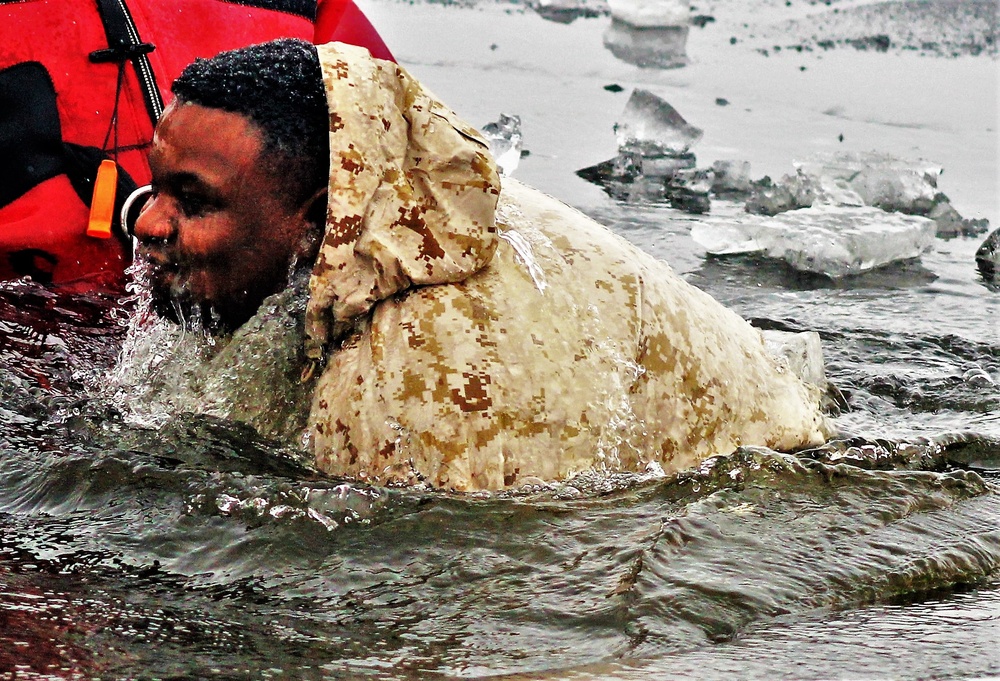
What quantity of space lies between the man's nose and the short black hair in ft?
0.79

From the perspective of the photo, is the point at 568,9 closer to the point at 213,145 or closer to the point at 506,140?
the point at 506,140

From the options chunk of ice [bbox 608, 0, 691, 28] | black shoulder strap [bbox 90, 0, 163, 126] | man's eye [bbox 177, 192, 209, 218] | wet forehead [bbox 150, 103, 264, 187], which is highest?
chunk of ice [bbox 608, 0, 691, 28]

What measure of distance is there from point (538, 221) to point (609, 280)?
222 mm

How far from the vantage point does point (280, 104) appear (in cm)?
267

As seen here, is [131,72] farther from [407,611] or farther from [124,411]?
[407,611]

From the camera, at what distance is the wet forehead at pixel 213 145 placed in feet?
8.71

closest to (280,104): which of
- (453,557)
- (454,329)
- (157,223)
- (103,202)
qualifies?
(157,223)

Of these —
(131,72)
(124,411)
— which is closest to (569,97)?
(131,72)

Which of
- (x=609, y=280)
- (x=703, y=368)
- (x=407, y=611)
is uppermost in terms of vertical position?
(x=609, y=280)

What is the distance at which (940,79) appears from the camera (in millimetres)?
9250

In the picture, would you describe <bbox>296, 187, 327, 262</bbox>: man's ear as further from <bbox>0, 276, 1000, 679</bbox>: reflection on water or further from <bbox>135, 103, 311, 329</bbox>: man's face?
<bbox>0, 276, 1000, 679</bbox>: reflection on water

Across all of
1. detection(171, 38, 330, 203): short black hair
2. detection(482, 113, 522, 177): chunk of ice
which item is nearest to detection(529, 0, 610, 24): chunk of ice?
detection(482, 113, 522, 177): chunk of ice

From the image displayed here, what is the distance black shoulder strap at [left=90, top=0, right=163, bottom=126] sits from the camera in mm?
4270

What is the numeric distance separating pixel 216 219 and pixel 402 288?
44 centimetres
